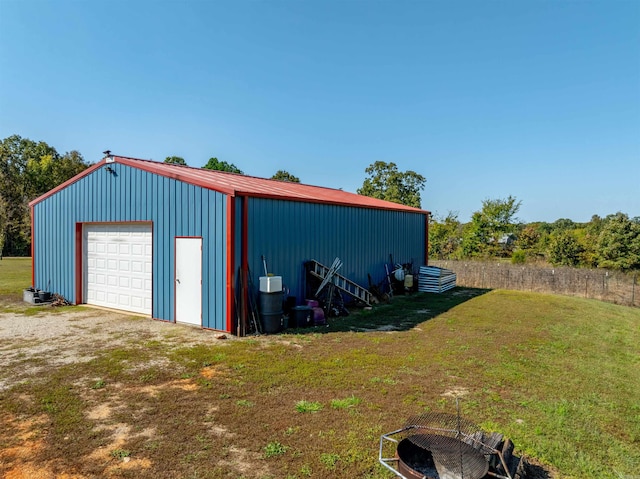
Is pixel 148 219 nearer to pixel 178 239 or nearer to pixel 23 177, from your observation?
pixel 178 239

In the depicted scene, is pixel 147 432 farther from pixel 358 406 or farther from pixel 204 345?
pixel 204 345

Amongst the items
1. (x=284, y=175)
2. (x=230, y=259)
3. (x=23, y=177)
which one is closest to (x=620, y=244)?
(x=230, y=259)

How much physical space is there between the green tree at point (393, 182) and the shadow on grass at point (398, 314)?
22.9 m

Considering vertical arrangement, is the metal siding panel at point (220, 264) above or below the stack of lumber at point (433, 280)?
above

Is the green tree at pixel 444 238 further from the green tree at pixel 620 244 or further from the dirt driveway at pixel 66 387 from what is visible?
the dirt driveway at pixel 66 387

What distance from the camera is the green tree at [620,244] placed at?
1988 cm

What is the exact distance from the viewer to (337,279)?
10.4 m

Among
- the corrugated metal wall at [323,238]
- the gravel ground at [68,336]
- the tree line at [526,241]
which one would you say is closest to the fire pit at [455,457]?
the gravel ground at [68,336]

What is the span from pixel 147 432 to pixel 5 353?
414 cm

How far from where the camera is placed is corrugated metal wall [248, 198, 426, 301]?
833 centimetres

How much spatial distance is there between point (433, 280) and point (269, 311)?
866 cm

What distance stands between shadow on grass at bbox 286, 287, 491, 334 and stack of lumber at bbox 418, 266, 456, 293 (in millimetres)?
473

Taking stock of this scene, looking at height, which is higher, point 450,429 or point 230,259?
point 230,259

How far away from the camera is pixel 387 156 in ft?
119
